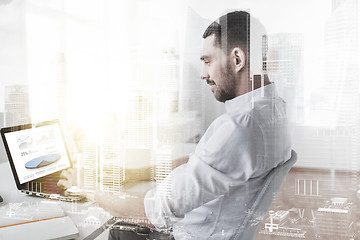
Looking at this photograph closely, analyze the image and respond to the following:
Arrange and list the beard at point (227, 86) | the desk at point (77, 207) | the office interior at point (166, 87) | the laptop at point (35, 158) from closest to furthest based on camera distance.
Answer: the office interior at point (166, 87) → the beard at point (227, 86) → the desk at point (77, 207) → the laptop at point (35, 158)

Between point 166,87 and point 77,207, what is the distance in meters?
0.71

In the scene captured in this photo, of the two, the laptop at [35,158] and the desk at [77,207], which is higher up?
the laptop at [35,158]

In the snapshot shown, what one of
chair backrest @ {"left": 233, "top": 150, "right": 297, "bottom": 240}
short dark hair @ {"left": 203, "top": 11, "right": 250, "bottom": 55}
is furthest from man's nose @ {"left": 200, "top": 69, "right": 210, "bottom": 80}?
chair backrest @ {"left": 233, "top": 150, "right": 297, "bottom": 240}

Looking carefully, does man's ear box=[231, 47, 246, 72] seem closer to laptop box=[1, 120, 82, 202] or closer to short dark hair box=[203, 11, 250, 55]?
short dark hair box=[203, 11, 250, 55]

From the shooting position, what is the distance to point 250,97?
143 centimetres

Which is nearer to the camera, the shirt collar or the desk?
the shirt collar

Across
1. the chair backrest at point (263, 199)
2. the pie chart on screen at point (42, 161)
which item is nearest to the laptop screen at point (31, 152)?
the pie chart on screen at point (42, 161)

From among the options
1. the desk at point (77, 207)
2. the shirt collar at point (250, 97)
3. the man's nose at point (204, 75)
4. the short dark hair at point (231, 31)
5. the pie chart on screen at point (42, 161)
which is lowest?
the desk at point (77, 207)

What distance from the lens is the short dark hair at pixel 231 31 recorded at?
1.42m

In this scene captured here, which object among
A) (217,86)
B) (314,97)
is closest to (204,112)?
(217,86)

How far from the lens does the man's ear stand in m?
1.43

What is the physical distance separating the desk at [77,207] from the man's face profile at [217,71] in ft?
1.63

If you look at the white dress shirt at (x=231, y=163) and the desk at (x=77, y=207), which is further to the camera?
the desk at (x=77, y=207)

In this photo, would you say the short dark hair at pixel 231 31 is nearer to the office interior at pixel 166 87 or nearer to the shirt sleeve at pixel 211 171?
the office interior at pixel 166 87
